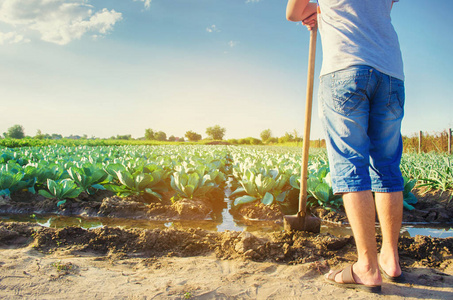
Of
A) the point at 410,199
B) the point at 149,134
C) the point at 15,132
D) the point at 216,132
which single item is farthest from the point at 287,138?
the point at 15,132

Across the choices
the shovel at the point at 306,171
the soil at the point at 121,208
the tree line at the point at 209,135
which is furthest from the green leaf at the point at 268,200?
the tree line at the point at 209,135

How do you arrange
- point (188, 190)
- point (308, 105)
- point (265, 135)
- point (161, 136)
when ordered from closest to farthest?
point (308, 105) → point (188, 190) → point (265, 135) → point (161, 136)

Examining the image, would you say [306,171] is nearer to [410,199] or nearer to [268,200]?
[268,200]

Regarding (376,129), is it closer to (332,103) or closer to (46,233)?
(332,103)

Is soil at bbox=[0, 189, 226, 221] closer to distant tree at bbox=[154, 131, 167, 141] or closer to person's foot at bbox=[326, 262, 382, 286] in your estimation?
person's foot at bbox=[326, 262, 382, 286]

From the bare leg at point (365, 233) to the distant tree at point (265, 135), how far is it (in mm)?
→ 72145

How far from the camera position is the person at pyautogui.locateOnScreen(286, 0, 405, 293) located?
1542 mm

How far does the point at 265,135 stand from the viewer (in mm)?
74500

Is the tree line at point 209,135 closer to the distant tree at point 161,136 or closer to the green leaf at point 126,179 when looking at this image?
the distant tree at point 161,136

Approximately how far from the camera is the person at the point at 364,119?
154 centimetres

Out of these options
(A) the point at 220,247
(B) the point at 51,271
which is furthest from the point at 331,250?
(B) the point at 51,271

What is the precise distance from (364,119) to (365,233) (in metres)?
0.62

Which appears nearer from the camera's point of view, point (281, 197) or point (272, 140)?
point (281, 197)

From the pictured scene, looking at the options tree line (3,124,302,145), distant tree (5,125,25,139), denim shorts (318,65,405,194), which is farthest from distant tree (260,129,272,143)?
denim shorts (318,65,405,194)
